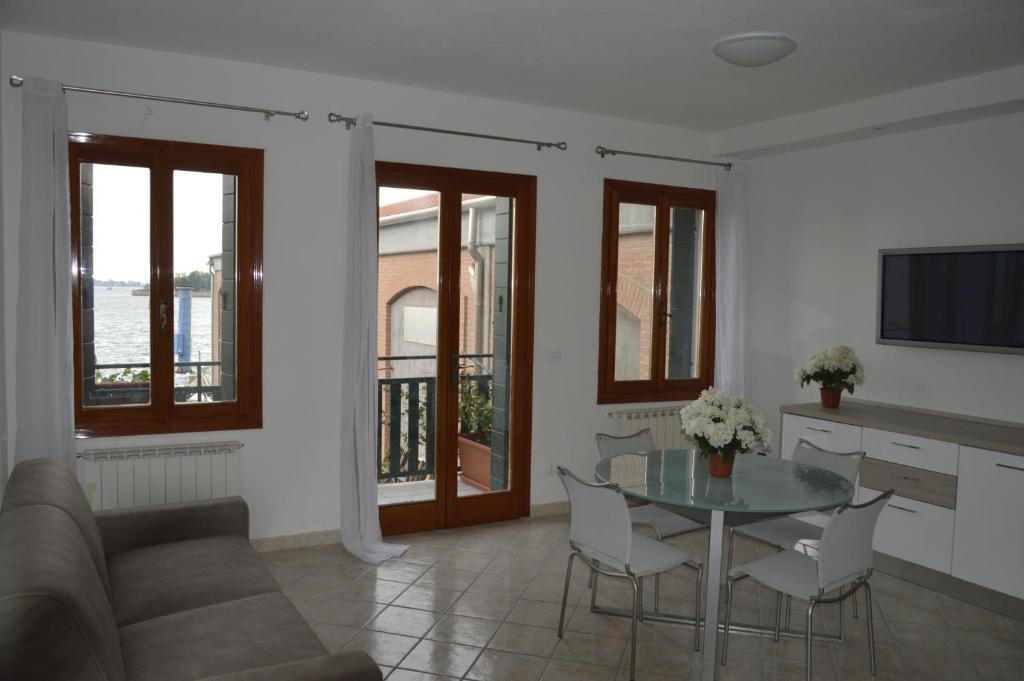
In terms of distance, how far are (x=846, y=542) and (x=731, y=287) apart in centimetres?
304

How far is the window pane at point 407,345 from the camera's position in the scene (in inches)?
185

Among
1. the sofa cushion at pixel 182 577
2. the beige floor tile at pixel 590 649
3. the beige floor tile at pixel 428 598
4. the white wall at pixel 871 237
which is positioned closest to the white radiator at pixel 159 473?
the sofa cushion at pixel 182 577

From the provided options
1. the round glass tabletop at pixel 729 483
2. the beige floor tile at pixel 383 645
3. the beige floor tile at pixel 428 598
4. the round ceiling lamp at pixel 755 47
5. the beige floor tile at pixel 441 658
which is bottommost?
the beige floor tile at pixel 441 658

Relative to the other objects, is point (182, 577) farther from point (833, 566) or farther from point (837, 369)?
point (837, 369)

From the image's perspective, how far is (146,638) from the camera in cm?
234

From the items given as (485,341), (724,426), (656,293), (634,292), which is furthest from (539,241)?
(724,426)

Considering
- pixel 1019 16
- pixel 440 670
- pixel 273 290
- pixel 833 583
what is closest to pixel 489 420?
pixel 273 290

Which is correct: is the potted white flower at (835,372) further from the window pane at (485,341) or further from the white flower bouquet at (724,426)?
the window pane at (485,341)

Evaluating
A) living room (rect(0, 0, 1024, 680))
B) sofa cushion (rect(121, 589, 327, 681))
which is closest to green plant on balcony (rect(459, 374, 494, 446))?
living room (rect(0, 0, 1024, 680))

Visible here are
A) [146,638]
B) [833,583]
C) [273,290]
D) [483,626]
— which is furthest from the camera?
[273,290]

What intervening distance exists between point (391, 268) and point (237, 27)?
1.64 metres

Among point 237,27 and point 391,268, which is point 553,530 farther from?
point 237,27

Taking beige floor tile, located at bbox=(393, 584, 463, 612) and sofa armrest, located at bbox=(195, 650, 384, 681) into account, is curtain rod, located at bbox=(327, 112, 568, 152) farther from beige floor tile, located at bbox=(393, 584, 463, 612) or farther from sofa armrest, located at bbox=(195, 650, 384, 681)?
sofa armrest, located at bbox=(195, 650, 384, 681)

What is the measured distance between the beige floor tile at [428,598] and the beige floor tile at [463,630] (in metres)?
0.13
